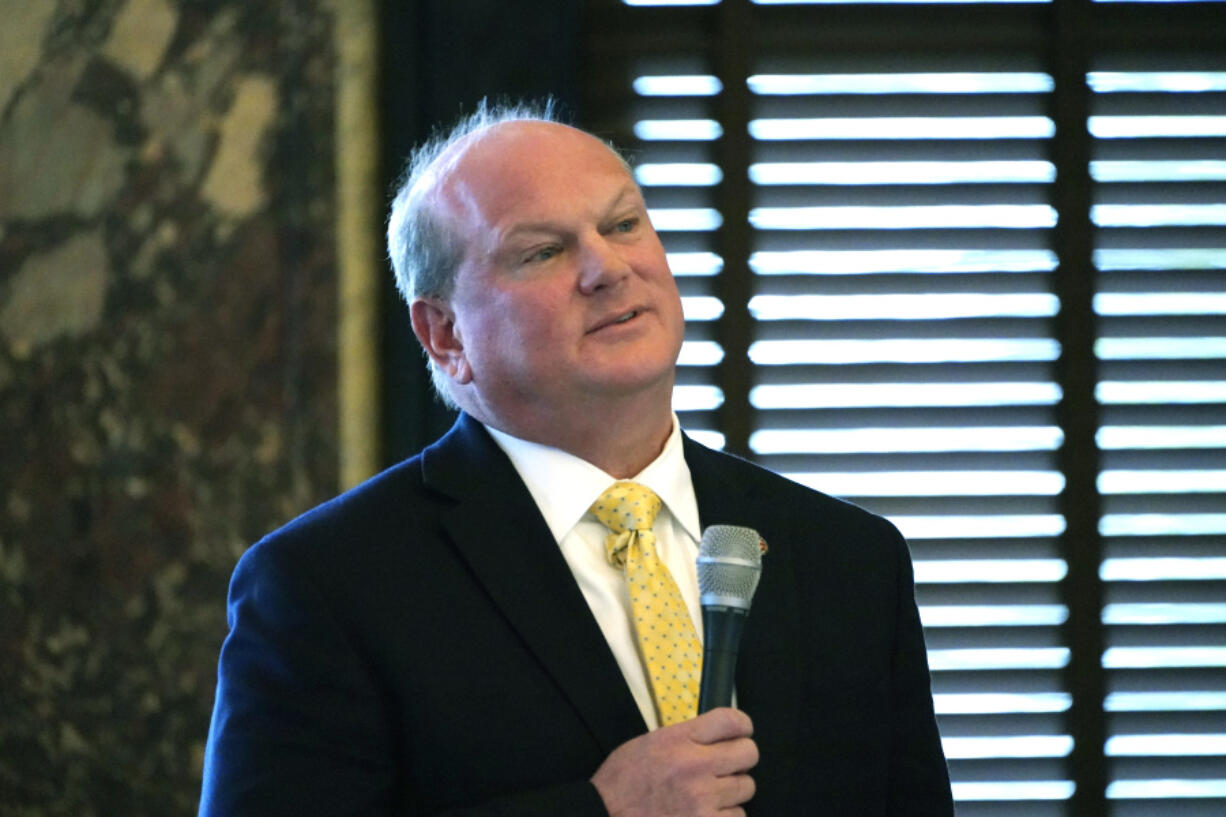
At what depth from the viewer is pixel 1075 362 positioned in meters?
2.70

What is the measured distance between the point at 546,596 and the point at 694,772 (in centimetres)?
33

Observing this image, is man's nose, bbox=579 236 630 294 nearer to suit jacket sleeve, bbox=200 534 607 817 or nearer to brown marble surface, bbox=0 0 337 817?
suit jacket sleeve, bbox=200 534 607 817

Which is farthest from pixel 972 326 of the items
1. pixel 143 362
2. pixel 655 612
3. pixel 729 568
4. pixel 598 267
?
pixel 143 362

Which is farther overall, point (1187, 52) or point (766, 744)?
point (1187, 52)

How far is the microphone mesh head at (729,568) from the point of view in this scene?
1424 millimetres

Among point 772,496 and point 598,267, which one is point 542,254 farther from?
point 772,496

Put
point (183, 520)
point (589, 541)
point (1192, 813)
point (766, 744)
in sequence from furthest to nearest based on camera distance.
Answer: point (1192, 813) < point (183, 520) < point (589, 541) < point (766, 744)

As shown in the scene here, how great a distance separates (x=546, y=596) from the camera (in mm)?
1663

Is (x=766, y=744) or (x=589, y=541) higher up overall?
(x=589, y=541)

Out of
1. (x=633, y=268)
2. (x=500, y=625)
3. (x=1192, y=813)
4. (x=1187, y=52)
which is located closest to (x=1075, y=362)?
(x=1187, y=52)

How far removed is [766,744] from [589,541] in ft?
1.15

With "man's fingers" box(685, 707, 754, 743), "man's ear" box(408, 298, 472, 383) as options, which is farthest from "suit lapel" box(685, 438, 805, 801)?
"man's ear" box(408, 298, 472, 383)

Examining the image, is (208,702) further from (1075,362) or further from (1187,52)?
(1187,52)

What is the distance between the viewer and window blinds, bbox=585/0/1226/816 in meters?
2.68
